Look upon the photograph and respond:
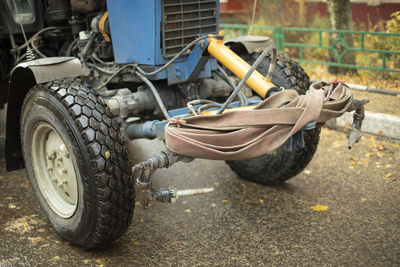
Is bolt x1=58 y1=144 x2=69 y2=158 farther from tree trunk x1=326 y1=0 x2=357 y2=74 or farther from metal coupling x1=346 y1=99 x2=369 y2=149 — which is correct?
tree trunk x1=326 y1=0 x2=357 y2=74

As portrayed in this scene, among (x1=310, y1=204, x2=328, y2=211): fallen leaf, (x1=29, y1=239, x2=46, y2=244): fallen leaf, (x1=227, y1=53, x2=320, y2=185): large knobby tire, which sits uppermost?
(x1=227, y1=53, x2=320, y2=185): large knobby tire

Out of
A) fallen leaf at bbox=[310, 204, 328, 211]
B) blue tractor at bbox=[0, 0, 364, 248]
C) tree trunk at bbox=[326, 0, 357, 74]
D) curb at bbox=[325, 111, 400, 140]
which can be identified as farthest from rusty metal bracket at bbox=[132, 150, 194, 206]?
tree trunk at bbox=[326, 0, 357, 74]

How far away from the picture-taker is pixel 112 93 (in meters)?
4.30

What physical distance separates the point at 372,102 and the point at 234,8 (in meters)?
9.20

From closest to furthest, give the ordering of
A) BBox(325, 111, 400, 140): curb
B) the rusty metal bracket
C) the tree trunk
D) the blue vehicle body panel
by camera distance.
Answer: the rusty metal bracket
the blue vehicle body panel
BBox(325, 111, 400, 140): curb
the tree trunk

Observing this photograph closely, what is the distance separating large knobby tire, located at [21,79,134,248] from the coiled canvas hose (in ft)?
1.44

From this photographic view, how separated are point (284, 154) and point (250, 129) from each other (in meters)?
1.53

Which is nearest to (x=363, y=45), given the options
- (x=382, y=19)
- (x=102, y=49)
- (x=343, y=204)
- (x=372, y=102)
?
(x=382, y=19)

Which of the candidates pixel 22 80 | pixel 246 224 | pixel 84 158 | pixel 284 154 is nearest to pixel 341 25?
pixel 284 154

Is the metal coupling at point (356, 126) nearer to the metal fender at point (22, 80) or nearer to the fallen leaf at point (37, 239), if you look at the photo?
the metal fender at point (22, 80)

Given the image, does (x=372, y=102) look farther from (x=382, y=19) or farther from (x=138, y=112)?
(x=138, y=112)

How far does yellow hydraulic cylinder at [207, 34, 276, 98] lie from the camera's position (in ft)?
12.6

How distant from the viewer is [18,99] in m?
4.10

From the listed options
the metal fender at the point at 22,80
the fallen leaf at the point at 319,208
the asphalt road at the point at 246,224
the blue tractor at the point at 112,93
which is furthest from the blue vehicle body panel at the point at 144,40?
the fallen leaf at the point at 319,208
